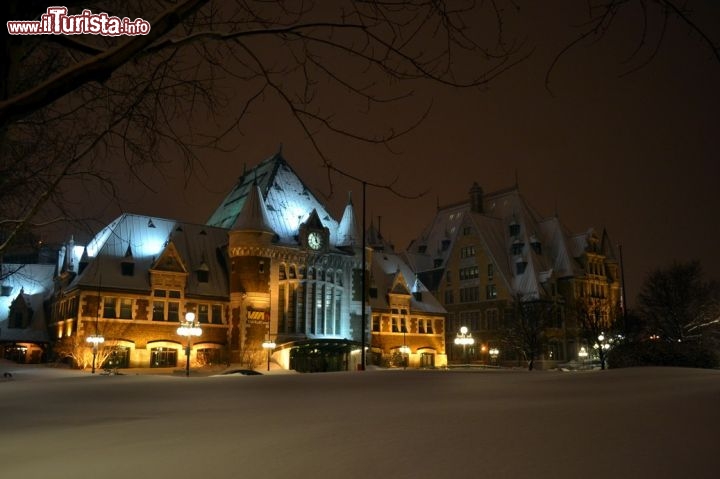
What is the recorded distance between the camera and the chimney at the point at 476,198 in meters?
91.7

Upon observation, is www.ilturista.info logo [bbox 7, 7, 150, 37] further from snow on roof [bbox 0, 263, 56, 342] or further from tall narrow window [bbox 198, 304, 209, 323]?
snow on roof [bbox 0, 263, 56, 342]

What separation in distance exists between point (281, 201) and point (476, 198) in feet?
132

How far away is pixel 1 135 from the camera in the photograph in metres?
6.86

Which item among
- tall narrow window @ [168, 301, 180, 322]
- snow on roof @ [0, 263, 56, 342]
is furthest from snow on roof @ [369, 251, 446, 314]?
snow on roof @ [0, 263, 56, 342]

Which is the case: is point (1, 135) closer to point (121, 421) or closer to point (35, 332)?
point (121, 421)

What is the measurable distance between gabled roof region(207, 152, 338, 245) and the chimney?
33777 mm

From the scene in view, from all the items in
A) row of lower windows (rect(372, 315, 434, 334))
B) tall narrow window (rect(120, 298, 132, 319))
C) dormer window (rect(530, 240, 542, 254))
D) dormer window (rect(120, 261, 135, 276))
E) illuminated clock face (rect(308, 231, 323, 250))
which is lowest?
row of lower windows (rect(372, 315, 434, 334))

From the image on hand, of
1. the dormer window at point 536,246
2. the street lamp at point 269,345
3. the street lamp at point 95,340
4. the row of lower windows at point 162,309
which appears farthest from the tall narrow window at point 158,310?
the dormer window at point 536,246

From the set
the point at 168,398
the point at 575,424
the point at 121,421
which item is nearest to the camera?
the point at 575,424

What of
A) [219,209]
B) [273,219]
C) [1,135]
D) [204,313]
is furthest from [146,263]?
[1,135]

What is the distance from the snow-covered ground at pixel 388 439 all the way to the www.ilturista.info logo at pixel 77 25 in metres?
4.44

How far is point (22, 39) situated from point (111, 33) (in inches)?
36.3

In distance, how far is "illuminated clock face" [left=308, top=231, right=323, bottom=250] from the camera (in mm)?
57188

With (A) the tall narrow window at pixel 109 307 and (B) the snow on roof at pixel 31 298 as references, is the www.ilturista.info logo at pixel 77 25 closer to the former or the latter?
(A) the tall narrow window at pixel 109 307
